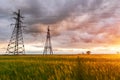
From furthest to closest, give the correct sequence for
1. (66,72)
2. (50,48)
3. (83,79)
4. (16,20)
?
(50,48), (16,20), (66,72), (83,79)

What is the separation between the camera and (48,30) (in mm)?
127812

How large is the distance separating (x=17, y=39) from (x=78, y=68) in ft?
271

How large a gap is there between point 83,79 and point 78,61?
0.71 m

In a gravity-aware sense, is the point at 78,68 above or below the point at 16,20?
below

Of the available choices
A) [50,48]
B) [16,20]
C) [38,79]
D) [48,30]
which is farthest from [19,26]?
[38,79]

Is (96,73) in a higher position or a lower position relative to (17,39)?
lower

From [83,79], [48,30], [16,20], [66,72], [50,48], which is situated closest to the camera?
[83,79]

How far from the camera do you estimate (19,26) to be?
93.6 meters

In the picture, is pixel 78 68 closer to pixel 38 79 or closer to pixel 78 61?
pixel 78 61

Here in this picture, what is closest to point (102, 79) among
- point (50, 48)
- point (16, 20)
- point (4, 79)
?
point (4, 79)

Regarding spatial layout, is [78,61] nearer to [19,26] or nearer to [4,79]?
[4,79]

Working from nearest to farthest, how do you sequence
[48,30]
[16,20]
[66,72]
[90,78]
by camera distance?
[90,78], [66,72], [16,20], [48,30]

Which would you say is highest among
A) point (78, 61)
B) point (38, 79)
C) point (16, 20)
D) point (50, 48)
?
point (16, 20)

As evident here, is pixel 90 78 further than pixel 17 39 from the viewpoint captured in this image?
No
